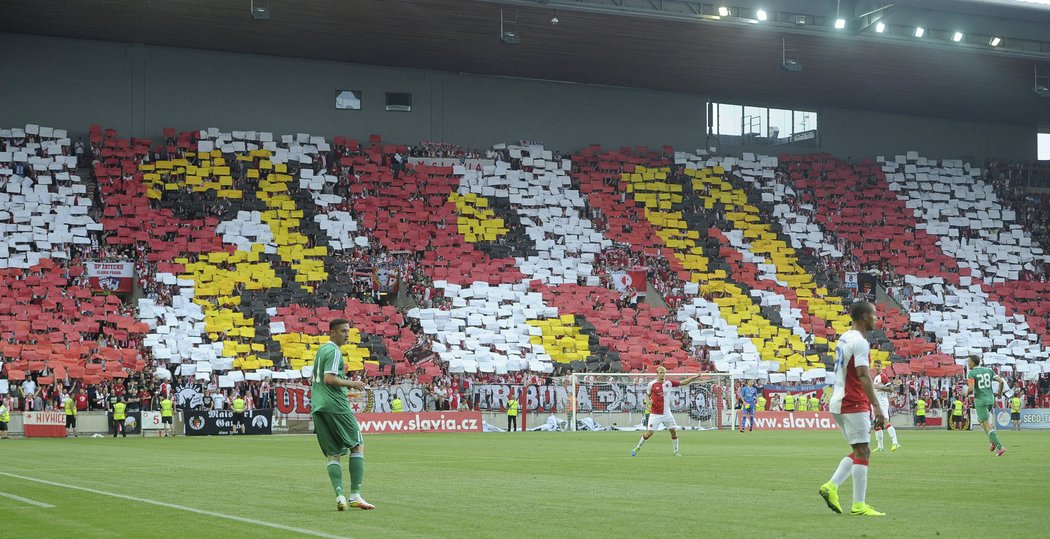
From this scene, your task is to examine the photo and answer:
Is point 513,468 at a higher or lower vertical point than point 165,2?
lower

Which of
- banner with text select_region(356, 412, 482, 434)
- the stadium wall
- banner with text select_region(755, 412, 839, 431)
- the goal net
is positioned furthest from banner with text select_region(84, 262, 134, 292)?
banner with text select_region(755, 412, 839, 431)

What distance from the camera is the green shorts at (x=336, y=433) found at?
541 inches

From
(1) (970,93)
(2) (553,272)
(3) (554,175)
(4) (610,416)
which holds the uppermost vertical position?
(1) (970,93)

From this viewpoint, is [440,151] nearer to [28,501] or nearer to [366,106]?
[366,106]

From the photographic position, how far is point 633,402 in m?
47.9

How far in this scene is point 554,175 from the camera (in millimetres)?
59594

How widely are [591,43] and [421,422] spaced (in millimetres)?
18101

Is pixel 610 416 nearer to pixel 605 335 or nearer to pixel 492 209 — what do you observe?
pixel 605 335

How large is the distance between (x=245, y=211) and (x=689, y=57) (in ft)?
64.8

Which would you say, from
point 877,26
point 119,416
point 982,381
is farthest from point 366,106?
point 982,381

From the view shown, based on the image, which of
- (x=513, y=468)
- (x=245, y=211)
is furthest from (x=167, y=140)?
(x=513, y=468)

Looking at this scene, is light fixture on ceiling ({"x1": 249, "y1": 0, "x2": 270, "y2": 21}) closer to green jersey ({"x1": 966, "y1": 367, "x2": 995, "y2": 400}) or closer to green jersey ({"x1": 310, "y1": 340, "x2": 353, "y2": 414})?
green jersey ({"x1": 966, "y1": 367, "x2": 995, "y2": 400})

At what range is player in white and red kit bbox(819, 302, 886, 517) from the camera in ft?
Answer: 40.9

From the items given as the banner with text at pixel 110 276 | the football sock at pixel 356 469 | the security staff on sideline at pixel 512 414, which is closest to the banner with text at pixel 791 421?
the security staff on sideline at pixel 512 414
